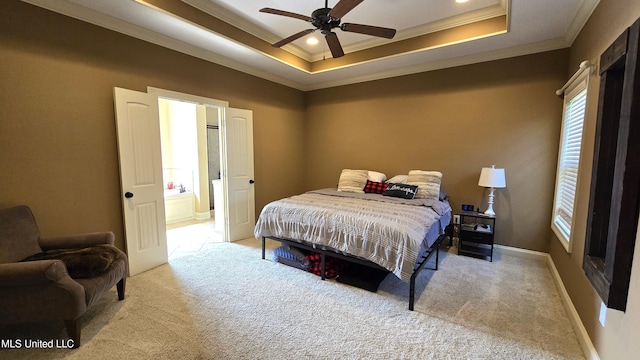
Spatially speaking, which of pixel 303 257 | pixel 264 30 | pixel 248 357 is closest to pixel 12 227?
pixel 248 357

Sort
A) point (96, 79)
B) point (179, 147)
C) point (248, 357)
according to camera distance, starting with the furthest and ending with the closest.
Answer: point (179, 147) → point (96, 79) → point (248, 357)

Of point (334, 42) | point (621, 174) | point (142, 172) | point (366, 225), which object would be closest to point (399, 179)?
point (366, 225)

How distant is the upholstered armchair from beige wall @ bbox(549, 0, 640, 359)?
3309 mm

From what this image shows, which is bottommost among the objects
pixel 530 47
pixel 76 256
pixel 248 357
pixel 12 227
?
pixel 248 357

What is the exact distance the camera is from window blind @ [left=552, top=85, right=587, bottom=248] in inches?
98.5

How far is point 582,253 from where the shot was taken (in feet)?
6.79

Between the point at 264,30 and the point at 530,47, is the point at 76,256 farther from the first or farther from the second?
the point at 530,47

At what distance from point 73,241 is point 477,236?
14.4 ft

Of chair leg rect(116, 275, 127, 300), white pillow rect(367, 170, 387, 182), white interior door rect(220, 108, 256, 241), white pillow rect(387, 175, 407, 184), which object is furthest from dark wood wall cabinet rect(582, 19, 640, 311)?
white interior door rect(220, 108, 256, 241)

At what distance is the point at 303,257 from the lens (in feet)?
10.6

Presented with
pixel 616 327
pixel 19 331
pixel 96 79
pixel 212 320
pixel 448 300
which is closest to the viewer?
pixel 616 327

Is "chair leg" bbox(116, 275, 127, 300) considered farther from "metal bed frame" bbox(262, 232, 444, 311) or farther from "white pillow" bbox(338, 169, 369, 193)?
"white pillow" bbox(338, 169, 369, 193)

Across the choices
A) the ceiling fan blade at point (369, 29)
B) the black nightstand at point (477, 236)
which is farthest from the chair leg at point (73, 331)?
the black nightstand at point (477, 236)

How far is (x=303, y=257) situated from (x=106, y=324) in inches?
73.8
